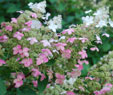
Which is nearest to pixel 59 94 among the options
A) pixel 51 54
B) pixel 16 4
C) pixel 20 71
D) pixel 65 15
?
pixel 20 71

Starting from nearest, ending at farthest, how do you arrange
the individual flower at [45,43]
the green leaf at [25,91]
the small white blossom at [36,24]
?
the individual flower at [45,43] → the small white blossom at [36,24] → the green leaf at [25,91]

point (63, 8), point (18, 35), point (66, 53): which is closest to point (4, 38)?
point (18, 35)

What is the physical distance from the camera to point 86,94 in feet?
5.16

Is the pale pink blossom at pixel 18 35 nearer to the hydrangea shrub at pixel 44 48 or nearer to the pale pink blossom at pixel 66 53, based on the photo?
the hydrangea shrub at pixel 44 48

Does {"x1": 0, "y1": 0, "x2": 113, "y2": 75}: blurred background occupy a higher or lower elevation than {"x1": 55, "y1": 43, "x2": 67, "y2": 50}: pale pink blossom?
higher

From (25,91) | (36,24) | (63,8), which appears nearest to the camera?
(36,24)

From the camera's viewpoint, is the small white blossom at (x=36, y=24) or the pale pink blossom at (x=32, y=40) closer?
the pale pink blossom at (x=32, y=40)

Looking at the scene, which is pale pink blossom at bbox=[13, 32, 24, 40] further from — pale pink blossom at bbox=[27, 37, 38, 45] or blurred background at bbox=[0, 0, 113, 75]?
blurred background at bbox=[0, 0, 113, 75]

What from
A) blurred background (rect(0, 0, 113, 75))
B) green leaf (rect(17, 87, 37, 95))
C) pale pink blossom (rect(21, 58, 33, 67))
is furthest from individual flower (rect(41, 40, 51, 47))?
blurred background (rect(0, 0, 113, 75))

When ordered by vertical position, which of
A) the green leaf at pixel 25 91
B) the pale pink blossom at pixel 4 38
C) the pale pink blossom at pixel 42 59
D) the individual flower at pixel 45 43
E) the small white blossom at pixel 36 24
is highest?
the small white blossom at pixel 36 24

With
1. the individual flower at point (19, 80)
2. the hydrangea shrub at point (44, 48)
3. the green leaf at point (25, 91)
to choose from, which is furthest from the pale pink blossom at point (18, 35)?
the green leaf at point (25, 91)

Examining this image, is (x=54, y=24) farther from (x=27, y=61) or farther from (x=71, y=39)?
(x=27, y=61)

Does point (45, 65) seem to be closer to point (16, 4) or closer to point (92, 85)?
point (92, 85)

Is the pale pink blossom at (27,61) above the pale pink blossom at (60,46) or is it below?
below
